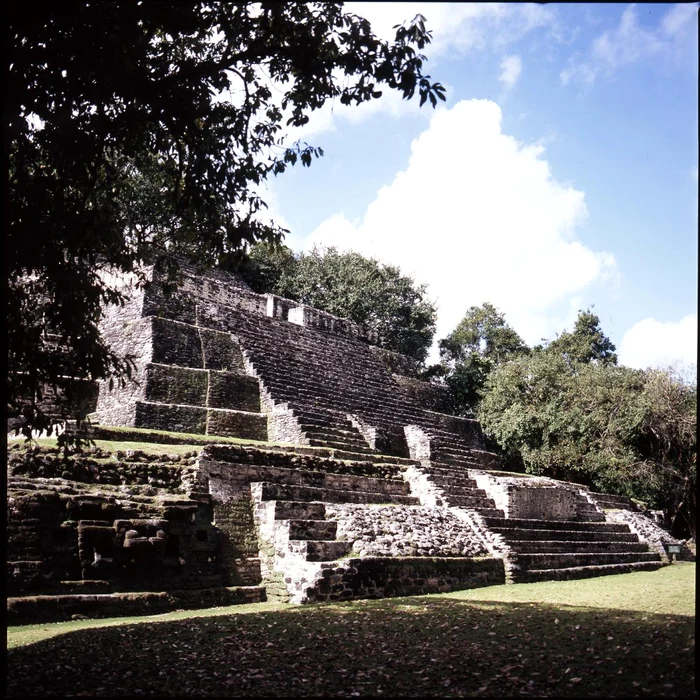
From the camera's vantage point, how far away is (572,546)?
48.4 ft

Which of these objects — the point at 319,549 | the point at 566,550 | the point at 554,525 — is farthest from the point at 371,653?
the point at 554,525

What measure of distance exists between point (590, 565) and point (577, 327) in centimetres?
2525

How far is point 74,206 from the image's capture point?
7.27m

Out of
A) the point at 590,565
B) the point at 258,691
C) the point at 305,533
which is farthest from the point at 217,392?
the point at 258,691

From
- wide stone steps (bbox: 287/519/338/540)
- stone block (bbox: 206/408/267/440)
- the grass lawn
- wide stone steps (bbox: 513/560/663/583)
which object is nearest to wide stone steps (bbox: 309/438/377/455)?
stone block (bbox: 206/408/267/440)

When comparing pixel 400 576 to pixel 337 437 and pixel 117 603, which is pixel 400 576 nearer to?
pixel 117 603

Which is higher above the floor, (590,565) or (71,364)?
(71,364)

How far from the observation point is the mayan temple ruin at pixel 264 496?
8812 millimetres

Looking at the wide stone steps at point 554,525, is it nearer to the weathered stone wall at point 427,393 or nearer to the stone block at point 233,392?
the stone block at point 233,392

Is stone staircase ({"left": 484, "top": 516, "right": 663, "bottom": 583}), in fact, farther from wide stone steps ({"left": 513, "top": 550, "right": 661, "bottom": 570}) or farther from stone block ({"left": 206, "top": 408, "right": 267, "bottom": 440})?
stone block ({"left": 206, "top": 408, "right": 267, "bottom": 440})

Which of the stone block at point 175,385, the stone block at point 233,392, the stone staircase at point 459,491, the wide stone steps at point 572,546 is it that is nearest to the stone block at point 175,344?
the stone block at point 175,385

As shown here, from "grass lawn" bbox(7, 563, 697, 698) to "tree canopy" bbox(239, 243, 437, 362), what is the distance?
69.4 ft

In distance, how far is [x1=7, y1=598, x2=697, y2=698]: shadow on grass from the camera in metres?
5.01

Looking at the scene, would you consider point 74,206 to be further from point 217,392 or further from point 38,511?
point 217,392
